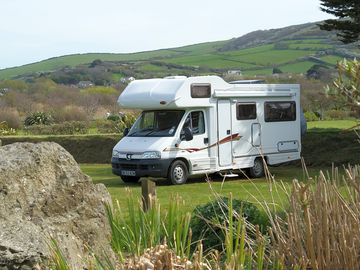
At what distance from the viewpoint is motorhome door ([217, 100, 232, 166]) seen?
18734mm

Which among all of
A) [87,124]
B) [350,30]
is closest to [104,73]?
[87,124]

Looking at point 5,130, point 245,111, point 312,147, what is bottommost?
point 5,130

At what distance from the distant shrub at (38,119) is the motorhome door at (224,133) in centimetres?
1887

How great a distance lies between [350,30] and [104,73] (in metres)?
61.5

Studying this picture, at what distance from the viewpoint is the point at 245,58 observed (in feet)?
305

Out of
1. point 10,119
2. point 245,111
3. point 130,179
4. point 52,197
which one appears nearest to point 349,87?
point 52,197

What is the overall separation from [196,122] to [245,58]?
75350mm

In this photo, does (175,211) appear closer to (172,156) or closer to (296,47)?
(172,156)

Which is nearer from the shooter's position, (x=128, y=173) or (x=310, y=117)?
(x=128, y=173)

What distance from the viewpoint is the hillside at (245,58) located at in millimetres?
80312

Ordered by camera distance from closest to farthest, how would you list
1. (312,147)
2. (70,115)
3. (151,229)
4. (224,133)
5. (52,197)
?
(151,229) < (52,197) < (224,133) < (312,147) < (70,115)

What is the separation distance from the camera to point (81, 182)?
18.7 ft

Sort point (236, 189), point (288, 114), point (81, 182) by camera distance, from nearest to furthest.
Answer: point (81, 182), point (236, 189), point (288, 114)

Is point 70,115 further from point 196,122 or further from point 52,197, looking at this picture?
point 52,197
